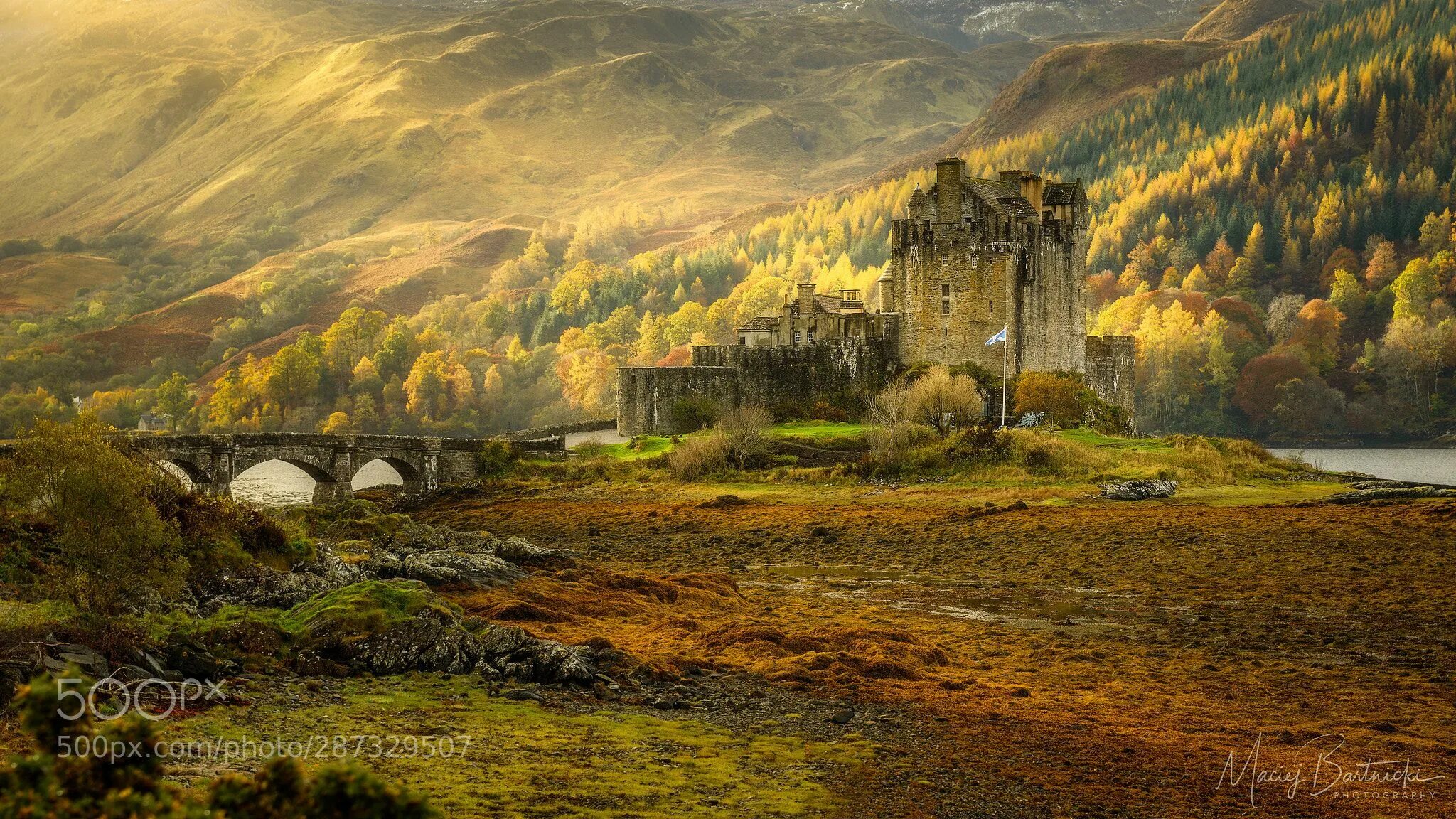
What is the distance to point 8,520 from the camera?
25094mm

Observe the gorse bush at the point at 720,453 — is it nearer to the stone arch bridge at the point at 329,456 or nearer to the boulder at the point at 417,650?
the stone arch bridge at the point at 329,456

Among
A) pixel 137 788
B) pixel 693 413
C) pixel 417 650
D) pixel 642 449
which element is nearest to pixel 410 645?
pixel 417 650

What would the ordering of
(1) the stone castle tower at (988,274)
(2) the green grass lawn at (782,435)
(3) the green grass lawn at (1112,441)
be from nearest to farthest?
(3) the green grass lawn at (1112,441) < (2) the green grass lawn at (782,435) < (1) the stone castle tower at (988,274)

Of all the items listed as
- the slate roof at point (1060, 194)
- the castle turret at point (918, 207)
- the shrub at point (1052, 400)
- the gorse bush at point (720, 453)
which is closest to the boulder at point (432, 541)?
the gorse bush at point (720, 453)

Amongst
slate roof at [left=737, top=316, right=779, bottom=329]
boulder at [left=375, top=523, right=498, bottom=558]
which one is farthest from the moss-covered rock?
slate roof at [left=737, top=316, right=779, bottom=329]

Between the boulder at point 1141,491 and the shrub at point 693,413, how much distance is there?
25.7m

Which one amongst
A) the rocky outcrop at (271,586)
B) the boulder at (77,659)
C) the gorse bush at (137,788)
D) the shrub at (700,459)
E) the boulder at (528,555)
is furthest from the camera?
the shrub at (700,459)

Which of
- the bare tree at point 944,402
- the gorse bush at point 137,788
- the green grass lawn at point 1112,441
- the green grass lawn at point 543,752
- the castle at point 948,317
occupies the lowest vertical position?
the green grass lawn at point 543,752

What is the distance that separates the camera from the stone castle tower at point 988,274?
69.4m

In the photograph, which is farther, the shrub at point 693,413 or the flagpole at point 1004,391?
the shrub at point 693,413

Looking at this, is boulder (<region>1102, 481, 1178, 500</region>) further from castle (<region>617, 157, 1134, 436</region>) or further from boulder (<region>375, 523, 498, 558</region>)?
boulder (<region>375, 523, 498, 558</region>)

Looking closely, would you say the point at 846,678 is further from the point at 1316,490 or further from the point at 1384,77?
the point at 1384,77

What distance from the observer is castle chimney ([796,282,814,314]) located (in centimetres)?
8200
